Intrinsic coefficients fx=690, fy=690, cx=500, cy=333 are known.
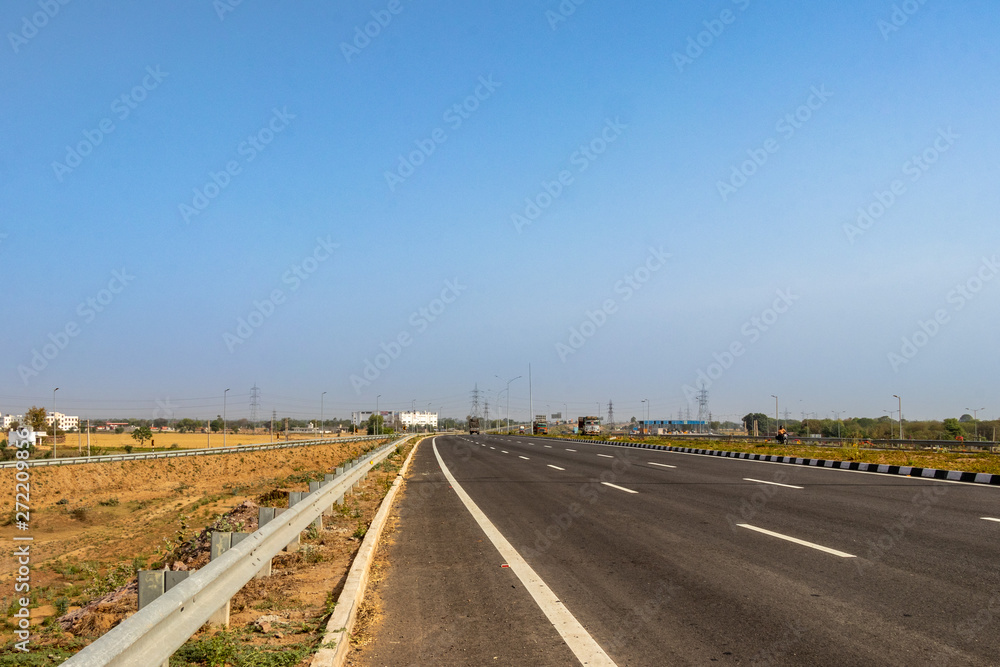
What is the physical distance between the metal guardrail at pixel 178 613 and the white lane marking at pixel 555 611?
245 cm

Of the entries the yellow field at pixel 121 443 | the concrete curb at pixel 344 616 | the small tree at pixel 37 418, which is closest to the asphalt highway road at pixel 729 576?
the concrete curb at pixel 344 616

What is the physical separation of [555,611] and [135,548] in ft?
51.8

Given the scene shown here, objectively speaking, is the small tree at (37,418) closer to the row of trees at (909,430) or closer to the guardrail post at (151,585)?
the row of trees at (909,430)

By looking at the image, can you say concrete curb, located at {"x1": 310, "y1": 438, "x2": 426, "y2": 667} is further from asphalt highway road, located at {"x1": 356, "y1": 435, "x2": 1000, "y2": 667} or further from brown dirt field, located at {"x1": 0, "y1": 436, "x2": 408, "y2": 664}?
asphalt highway road, located at {"x1": 356, "y1": 435, "x2": 1000, "y2": 667}

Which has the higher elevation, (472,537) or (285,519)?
(285,519)

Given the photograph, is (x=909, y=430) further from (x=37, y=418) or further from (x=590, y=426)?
(x=37, y=418)

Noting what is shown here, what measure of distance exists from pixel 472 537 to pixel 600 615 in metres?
4.68

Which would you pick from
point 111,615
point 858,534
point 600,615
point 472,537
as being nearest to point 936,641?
point 600,615

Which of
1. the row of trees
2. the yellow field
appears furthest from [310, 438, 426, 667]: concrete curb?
the yellow field

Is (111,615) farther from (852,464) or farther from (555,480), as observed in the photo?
(852,464)

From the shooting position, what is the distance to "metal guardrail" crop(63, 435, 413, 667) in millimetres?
2814

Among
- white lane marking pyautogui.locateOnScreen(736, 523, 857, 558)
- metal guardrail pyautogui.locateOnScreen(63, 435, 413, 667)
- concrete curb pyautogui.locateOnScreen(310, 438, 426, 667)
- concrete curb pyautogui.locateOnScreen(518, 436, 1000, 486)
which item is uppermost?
metal guardrail pyautogui.locateOnScreen(63, 435, 413, 667)

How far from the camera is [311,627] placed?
5.36 m

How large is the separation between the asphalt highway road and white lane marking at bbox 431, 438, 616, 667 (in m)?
0.08
